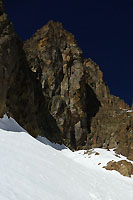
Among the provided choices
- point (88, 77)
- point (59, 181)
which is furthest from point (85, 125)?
point (59, 181)

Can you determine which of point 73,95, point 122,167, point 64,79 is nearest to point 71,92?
point 73,95

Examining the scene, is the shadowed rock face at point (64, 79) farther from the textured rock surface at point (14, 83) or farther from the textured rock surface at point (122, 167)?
the textured rock surface at point (122, 167)

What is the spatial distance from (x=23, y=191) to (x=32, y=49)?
188ft

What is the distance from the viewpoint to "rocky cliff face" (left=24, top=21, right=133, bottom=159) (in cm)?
4738

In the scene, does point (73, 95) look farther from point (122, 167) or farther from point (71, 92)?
point (122, 167)

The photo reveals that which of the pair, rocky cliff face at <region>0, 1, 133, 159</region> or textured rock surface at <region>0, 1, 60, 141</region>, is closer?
textured rock surface at <region>0, 1, 60, 141</region>

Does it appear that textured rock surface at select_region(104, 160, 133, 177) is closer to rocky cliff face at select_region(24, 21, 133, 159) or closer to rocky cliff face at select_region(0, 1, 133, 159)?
rocky cliff face at select_region(0, 1, 133, 159)

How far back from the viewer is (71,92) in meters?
55.4

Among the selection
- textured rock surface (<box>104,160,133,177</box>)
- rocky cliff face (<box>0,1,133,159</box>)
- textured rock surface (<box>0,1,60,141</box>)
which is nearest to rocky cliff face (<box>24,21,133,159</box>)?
rocky cliff face (<box>0,1,133,159</box>)

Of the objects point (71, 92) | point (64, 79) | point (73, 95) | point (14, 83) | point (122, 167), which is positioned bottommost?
point (122, 167)

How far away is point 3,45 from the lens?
13742 mm

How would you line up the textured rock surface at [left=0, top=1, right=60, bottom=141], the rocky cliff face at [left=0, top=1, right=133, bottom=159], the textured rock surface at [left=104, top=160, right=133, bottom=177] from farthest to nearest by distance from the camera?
the rocky cliff face at [left=0, top=1, right=133, bottom=159] < the textured rock surface at [left=0, top=1, right=60, bottom=141] < the textured rock surface at [left=104, top=160, right=133, bottom=177]

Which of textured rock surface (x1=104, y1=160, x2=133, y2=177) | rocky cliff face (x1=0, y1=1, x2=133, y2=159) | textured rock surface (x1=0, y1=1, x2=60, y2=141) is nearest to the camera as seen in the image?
textured rock surface (x1=104, y1=160, x2=133, y2=177)

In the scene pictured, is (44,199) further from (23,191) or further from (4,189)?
(4,189)
